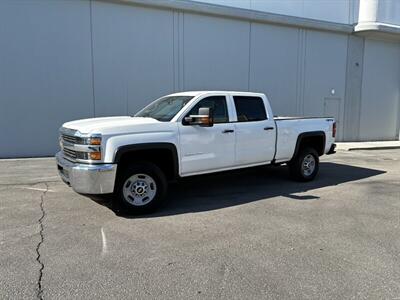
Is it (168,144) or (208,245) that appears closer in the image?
(208,245)

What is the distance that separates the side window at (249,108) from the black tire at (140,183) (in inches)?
85.0

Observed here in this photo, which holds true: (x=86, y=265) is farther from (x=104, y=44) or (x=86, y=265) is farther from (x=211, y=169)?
(x=104, y=44)

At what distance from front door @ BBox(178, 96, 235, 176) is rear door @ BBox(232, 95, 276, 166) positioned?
0.23 m

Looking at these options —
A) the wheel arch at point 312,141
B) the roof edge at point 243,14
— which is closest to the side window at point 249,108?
the wheel arch at point 312,141

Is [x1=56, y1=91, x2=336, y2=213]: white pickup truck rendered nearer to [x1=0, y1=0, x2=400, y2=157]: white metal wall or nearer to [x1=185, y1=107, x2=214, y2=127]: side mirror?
[x1=185, y1=107, x2=214, y2=127]: side mirror

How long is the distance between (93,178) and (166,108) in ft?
6.84

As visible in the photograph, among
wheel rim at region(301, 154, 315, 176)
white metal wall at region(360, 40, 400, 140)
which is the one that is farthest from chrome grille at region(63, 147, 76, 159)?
white metal wall at region(360, 40, 400, 140)

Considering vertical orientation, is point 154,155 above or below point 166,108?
below

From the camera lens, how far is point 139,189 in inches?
224

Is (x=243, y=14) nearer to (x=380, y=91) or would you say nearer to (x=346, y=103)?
(x=346, y=103)

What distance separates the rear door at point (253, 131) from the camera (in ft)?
22.7

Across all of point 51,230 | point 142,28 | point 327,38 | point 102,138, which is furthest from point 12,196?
point 327,38

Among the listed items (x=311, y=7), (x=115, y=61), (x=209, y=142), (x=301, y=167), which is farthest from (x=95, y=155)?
(x=311, y=7)

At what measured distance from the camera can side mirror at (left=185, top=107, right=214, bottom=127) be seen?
5.83 meters
